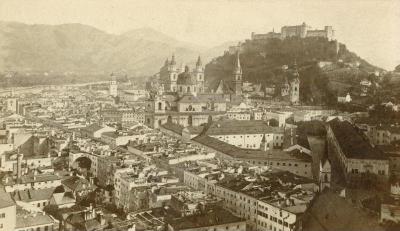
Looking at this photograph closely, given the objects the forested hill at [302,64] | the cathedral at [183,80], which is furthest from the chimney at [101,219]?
the forested hill at [302,64]

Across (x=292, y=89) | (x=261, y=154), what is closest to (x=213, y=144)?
(x=261, y=154)

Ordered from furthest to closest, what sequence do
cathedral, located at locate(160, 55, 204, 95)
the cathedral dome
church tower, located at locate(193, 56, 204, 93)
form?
church tower, located at locate(193, 56, 204, 93) < the cathedral dome < cathedral, located at locate(160, 55, 204, 95)

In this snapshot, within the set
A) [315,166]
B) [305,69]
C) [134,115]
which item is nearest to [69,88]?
[134,115]

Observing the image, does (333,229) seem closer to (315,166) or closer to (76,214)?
(76,214)

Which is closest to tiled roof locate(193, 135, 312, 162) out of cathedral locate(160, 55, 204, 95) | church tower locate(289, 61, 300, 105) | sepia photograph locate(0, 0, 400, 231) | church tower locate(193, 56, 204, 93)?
sepia photograph locate(0, 0, 400, 231)

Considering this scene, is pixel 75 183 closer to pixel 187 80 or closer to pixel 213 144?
pixel 213 144

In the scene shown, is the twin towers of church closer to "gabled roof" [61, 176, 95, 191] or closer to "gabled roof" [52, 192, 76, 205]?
"gabled roof" [61, 176, 95, 191]

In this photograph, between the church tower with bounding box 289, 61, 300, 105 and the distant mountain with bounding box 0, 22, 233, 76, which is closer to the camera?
the distant mountain with bounding box 0, 22, 233, 76
